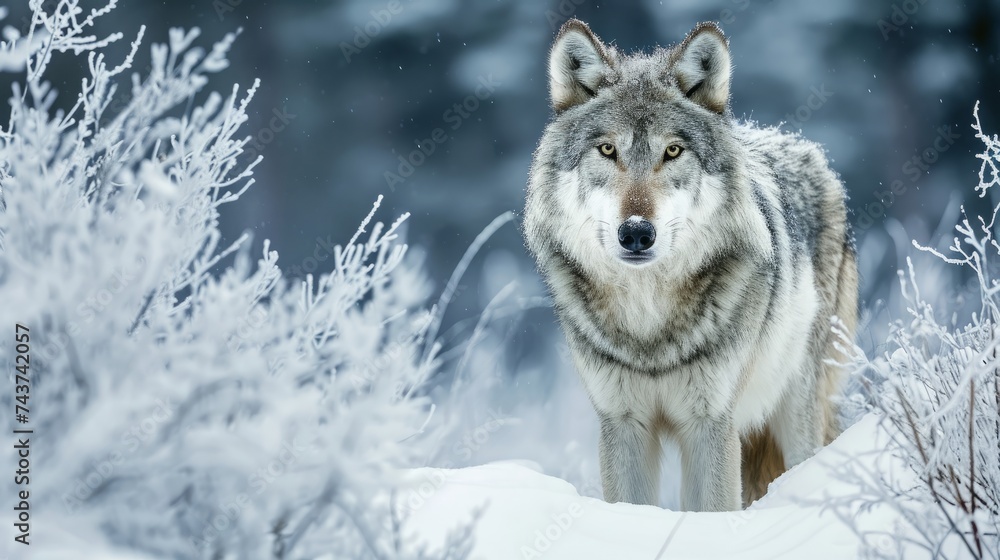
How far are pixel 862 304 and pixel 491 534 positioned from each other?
3.82 m

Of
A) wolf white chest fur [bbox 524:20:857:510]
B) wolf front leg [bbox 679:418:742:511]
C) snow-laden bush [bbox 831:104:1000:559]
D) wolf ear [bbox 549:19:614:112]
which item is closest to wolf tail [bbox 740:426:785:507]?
wolf white chest fur [bbox 524:20:857:510]

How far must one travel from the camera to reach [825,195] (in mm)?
4977

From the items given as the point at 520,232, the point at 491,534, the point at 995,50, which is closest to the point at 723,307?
the point at 520,232

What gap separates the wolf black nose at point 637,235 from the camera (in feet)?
10.1

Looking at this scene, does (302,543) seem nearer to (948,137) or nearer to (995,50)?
(948,137)

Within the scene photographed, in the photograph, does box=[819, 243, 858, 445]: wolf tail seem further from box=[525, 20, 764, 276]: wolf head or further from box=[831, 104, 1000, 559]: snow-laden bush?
box=[831, 104, 1000, 559]: snow-laden bush

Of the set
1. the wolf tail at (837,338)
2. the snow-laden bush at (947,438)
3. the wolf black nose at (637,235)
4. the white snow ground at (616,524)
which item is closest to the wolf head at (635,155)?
the wolf black nose at (637,235)

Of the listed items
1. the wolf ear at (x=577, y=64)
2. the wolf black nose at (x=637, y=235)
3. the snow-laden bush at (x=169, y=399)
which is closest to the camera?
the snow-laden bush at (x=169, y=399)

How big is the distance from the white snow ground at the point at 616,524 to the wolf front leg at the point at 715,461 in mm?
640

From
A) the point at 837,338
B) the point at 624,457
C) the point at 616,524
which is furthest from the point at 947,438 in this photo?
the point at 837,338

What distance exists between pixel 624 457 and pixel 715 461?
38cm

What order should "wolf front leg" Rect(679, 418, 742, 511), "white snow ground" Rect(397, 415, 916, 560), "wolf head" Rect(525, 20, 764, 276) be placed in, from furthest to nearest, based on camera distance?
"wolf front leg" Rect(679, 418, 742, 511)
"wolf head" Rect(525, 20, 764, 276)
"white snow ground" Rect(397, 415, 916, 560)

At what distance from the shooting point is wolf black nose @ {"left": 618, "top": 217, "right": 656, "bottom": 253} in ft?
10.1

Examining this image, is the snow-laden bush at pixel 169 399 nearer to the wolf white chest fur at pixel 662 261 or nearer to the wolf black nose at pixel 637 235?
the wolf black nose at pixel 637 235
